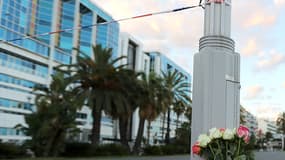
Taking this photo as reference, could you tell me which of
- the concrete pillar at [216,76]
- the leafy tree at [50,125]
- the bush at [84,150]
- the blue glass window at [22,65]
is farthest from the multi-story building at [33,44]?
the concrete pillar at [216,76]

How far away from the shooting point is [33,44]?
6359 cm

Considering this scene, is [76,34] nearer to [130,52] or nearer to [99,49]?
[130,52]

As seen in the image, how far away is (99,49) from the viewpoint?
123 ft

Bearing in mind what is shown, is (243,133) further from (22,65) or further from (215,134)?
(22,65)

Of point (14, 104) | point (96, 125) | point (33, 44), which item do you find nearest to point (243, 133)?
point (96, 125)

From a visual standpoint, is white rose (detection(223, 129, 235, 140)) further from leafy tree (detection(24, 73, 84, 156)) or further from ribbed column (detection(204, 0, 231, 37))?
leafy tree (detection(24, 73, 84, 156))

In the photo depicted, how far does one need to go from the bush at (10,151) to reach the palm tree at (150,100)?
15.6 metres

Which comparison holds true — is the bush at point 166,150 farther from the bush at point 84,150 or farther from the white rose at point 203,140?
the white rose at point 203,140

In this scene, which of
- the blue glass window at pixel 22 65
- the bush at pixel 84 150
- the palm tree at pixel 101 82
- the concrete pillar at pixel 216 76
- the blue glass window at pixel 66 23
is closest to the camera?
the concrete pillar at pixel 216 76

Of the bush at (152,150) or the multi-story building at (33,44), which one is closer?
the bush at (152,150)

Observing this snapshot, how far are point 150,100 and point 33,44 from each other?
2605 cm

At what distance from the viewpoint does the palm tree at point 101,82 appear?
120ft

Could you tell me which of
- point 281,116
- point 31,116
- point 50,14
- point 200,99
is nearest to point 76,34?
point 50,14

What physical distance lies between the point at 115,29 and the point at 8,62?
30.9m
